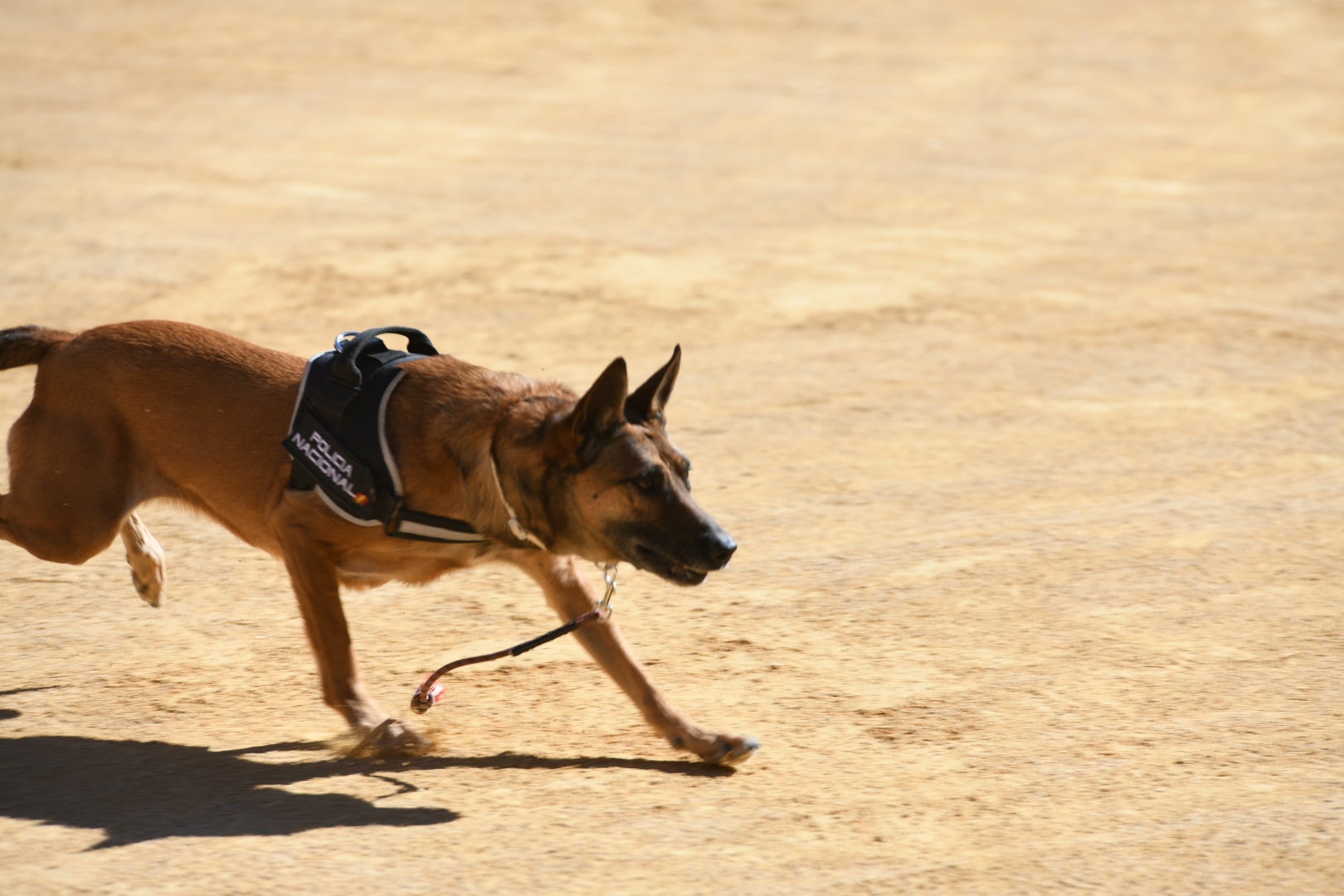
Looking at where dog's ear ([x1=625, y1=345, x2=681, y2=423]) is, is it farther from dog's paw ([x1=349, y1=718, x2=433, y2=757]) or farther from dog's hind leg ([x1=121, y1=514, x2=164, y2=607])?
dog's hind leg ([x1=121, y1=514, x2=164, y2=607])

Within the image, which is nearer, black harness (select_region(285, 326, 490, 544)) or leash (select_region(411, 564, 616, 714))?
black harness (select_region(285, 326, 490, 544))

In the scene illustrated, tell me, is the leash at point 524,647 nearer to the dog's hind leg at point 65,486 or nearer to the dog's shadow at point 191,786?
the dog's shadow at point 191,786

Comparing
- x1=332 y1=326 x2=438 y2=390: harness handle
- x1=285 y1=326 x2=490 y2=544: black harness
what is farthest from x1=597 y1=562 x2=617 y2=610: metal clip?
x1=332 y1=326 x2=438 y2=390: harness handle

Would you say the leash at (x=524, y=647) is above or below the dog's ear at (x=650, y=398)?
below

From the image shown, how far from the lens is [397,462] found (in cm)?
490

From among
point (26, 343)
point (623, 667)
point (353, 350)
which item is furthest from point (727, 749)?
point (26, 343)

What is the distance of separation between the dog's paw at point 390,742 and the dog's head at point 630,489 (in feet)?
3.14

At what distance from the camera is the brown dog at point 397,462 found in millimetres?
4715

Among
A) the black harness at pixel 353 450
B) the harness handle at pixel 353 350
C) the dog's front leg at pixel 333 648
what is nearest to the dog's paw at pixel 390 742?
the dog's front leg at pixel 333 648

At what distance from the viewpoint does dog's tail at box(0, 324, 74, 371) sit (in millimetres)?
5496

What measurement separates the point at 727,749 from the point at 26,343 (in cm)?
310

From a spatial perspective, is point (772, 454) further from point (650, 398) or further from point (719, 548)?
point (719, 548)

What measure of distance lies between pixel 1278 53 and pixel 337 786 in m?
20.2

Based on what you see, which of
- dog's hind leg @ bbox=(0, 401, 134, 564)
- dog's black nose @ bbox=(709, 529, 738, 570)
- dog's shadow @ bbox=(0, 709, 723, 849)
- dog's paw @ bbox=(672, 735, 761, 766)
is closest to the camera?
dog's shadow @ bbox=(0, 709, 723, 849)
